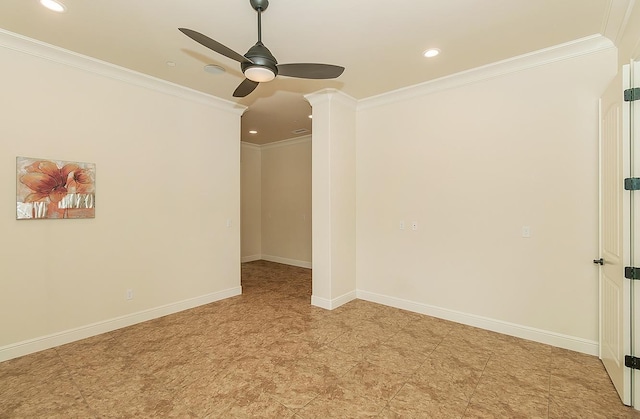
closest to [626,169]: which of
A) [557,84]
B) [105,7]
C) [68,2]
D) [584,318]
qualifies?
[557,84]

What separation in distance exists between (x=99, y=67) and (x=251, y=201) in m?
4.68

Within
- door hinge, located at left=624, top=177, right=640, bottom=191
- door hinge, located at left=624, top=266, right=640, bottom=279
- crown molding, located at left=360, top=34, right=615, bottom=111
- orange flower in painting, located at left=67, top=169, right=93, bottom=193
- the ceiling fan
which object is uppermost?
crown molding, located at left=360, top=34, right=615, bottom=111

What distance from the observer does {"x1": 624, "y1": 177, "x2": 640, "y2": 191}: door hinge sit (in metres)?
2.11

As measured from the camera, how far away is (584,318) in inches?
117

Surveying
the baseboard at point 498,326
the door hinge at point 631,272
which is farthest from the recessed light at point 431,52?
the baseboard at point 498,326

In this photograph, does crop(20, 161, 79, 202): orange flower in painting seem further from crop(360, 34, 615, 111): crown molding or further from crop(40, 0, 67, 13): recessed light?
crop(360, 34, 615, 111): crown molding

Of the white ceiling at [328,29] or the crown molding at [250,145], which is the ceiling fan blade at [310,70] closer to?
the white ceiling at [328,29]

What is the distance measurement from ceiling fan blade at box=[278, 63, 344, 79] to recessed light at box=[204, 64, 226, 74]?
4.57ft

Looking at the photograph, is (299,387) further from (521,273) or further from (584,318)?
(584,318)

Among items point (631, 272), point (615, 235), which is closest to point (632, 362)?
point (631, 272)

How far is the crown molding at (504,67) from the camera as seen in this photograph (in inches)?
113

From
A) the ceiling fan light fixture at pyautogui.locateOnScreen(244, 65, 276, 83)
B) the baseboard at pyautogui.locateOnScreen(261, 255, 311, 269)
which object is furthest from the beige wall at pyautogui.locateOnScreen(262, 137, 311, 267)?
the ceiling fan light fixture at pyautogui.locateOnScreen(244, 65, 276, 83)

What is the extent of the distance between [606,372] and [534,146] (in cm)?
218

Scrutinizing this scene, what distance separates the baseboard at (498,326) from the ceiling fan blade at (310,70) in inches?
124
